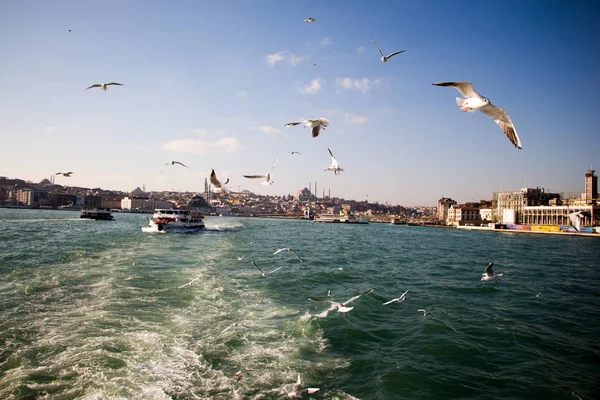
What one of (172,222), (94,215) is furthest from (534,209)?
(94,215)

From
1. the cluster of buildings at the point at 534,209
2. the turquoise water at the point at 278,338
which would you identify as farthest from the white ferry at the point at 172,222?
the cluster of buildings at the point at 534,209

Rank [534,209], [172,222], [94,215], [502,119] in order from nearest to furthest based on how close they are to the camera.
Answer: [502,119] → [172,222] → [94,215] → [534,209]

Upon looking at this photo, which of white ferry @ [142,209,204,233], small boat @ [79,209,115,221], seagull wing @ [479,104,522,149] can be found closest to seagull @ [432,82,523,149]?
seagull wing @ [479,104,522,149]

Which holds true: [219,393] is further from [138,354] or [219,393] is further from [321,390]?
[138,354]

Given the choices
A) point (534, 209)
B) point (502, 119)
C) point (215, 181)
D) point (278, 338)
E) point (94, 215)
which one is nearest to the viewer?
point (502, 119)

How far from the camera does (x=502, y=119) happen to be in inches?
174

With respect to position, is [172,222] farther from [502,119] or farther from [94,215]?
[502,119]

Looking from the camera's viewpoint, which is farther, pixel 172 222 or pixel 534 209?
pixel 534 209

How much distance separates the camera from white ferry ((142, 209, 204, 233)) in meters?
32.9

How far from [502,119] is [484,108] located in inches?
10.1

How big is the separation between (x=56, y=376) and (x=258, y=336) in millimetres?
2960

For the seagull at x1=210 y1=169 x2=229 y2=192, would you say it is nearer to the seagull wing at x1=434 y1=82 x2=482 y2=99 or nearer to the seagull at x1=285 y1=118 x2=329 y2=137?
the seagull at x1=285 y1=118 x2=329 y2=137

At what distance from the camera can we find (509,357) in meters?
5.89

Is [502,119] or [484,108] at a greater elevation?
[484,108]
